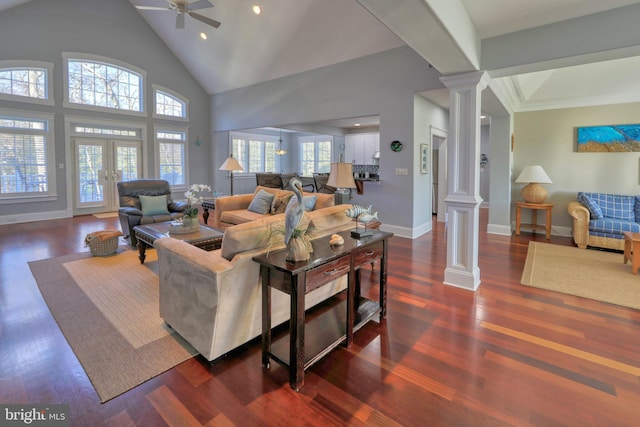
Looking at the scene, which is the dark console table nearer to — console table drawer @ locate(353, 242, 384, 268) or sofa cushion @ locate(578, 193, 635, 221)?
console table drawer @ locate(353, 242, 384, 268)

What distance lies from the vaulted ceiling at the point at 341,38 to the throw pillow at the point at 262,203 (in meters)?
2.86

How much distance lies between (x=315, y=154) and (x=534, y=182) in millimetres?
7164

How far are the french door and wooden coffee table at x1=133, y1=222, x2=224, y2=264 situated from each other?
5043mm

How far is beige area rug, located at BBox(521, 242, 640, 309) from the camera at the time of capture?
324 centimetres

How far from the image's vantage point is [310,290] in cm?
190

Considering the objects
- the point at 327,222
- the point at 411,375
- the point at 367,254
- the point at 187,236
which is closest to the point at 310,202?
the point at 187,236

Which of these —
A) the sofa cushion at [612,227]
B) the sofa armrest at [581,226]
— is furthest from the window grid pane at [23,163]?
the sofa cushion at [612,227]

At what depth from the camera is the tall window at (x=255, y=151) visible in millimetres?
10781

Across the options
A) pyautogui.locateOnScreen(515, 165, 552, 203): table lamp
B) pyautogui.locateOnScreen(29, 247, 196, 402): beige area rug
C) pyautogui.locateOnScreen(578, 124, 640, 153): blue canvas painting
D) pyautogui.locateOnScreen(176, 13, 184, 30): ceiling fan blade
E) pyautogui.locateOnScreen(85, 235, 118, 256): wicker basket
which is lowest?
pyautogui.locateOnScreen(29, 247, 196, 402): beige area rug

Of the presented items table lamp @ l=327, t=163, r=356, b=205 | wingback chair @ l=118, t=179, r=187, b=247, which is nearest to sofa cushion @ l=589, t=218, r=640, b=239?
table lamp @ l=327, t=163, r=356, b=205

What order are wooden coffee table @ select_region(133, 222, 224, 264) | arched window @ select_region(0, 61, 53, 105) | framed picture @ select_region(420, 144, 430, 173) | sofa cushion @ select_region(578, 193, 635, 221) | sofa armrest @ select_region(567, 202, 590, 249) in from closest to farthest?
wooden coffee table @ select_region(133, 222, 224, 264) < sofa armrest @ select_region(567, 202, 590, 249) < sofa cushion @ select_region(578, 193, 635, 221) < framed picture @ select_region(420, 144, 430, 173) < arched window @ select_region(0, 61, 53, 105)

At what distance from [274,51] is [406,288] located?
554 centimetres

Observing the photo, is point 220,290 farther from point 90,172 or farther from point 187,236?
point 90,172

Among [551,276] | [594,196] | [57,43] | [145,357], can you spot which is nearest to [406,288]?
[551,276]
